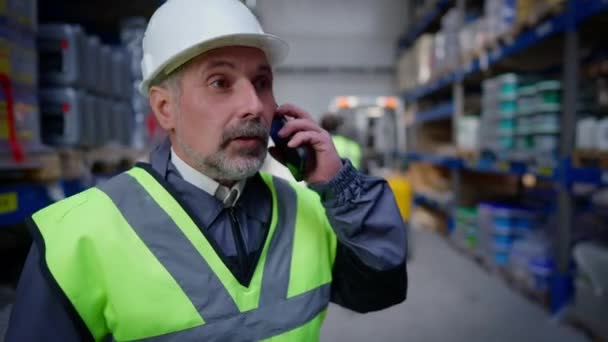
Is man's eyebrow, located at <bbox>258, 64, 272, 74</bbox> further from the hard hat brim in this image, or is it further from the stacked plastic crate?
the stacked plastic crate

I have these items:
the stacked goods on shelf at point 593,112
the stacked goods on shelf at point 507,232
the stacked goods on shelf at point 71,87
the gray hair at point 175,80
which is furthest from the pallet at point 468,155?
the gray hair at point 175,80

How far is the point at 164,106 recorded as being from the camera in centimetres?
114

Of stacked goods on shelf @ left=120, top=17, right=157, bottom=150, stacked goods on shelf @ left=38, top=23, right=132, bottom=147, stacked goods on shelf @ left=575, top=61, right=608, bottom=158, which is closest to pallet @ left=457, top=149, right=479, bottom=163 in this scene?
stacked goods on shelf @ left=575, top=61, right=608, bottom=158

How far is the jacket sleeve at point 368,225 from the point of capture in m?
1.07

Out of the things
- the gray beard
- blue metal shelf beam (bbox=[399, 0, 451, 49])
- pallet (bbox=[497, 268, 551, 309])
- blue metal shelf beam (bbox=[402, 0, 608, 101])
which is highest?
blue metal shelf beam (bbox=[399, 0, 451, 49])

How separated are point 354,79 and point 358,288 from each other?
29.8 ft

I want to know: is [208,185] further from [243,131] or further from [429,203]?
[429,203]

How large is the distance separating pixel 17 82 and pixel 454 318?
3324 mm

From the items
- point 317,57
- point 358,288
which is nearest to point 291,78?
point 317,57

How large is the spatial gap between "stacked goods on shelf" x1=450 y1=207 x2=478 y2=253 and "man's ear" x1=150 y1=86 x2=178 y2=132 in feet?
15.1

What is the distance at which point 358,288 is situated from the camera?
Result: 122 cm

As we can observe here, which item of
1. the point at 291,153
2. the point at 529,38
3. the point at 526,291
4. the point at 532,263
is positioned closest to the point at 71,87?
the point at 291,153

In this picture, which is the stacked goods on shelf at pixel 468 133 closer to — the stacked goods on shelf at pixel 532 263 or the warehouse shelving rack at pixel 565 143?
the warehouse shelving rack at pixel 565 143

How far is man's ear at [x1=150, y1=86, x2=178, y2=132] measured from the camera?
111cm
